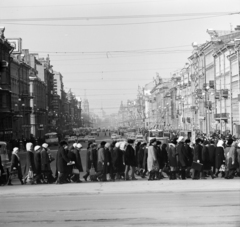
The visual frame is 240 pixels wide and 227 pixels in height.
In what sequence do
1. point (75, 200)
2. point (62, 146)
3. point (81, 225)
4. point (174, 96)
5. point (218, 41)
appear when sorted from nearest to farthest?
point (81, 225) < point (75, 200) < point (62, 146) < point (218, 41) < point (174, 96)

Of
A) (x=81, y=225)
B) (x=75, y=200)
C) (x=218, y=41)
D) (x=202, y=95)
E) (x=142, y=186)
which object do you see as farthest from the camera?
(x=202, y=95)

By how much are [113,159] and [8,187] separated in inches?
166

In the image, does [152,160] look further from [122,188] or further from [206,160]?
[122,188]

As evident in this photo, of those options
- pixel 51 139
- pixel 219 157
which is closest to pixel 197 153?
pixel 219 157

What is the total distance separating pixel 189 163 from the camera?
25.4 m

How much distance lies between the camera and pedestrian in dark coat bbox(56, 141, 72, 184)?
2431cm

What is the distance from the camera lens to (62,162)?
24.4 m

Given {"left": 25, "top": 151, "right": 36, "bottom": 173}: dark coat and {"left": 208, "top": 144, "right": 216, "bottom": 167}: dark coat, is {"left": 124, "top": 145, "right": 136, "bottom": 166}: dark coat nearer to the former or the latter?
{"left": 208, "top": 144, "right": 216, "bottom": 167}: dark coat

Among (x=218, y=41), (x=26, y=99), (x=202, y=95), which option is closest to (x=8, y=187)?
(x=218, y=41)

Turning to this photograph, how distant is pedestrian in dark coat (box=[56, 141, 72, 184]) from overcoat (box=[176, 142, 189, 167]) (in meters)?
4.17

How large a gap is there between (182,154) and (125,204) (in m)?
8.48

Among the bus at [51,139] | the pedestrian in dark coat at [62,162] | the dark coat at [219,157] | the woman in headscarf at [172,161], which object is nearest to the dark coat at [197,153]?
the dark coat at [219,157]

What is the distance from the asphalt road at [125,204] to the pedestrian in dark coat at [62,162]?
0.93 metres

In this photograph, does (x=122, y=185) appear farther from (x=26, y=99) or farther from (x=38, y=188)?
(x=26, y=99)
